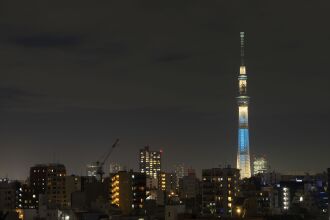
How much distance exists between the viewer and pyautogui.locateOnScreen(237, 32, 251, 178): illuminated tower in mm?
112375

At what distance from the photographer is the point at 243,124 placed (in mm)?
117250

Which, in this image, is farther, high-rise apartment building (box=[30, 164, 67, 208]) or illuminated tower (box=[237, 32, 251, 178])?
illuminated tower (box=[237, 32, 251, 178])

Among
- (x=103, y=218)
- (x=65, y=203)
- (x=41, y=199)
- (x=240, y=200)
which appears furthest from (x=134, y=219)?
(x=65, y=203)

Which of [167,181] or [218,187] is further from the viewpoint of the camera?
[167,181]

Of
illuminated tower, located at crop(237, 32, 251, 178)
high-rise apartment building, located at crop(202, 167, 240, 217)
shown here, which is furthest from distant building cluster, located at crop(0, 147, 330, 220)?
illuminated tower, located at crop(237, 32, 251, 178)

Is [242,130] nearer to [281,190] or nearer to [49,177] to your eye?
[281,190]

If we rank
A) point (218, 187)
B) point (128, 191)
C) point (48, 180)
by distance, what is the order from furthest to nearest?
point (48, 180), point (128, 191), point (218, 187)

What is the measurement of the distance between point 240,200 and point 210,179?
14277mm

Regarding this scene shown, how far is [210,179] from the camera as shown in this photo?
5844 centimetres

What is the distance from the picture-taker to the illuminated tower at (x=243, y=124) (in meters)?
112

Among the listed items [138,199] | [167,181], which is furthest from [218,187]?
[167,181]

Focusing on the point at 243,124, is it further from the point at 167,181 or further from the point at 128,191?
the point at 128,191

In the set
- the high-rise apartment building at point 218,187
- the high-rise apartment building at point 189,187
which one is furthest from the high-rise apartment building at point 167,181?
the high-rise apartment building at point 218,187

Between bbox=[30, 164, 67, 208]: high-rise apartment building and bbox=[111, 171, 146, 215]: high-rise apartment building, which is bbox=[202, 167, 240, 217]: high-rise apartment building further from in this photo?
bbox=[30, 164, 67, 208]: high-rise apartment building
